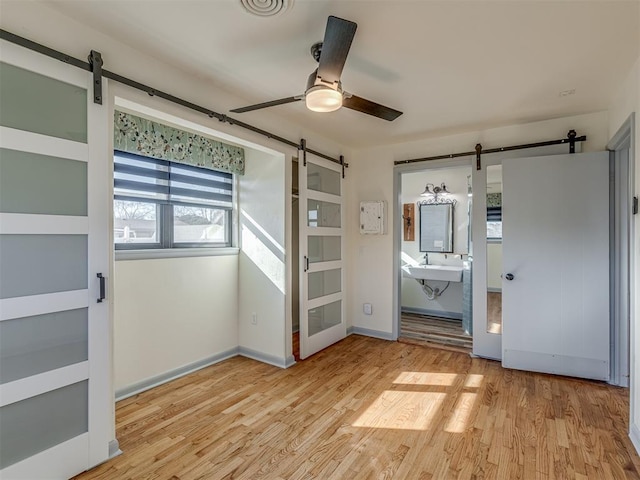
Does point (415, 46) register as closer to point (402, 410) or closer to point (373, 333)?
point (402, 410)

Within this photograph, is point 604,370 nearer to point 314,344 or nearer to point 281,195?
point 314,344

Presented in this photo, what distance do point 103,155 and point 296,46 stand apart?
1.29 m

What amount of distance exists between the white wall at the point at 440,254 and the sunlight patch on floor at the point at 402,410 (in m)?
2.66

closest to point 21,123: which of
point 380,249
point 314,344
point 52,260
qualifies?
point 52,260

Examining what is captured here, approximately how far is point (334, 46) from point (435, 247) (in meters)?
4.14

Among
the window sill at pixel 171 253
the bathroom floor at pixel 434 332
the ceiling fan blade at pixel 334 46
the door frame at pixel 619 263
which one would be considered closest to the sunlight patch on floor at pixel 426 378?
the bathroom floor at pixel 434 332

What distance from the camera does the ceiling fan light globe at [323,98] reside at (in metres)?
1.79

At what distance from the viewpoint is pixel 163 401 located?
256 centimetres

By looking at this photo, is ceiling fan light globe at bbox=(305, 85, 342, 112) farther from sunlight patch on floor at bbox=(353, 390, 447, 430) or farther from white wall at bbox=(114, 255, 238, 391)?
sunlight patch on floor at bbox=(353, 390, 447, 430)

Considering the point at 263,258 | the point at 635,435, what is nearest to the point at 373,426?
the point at 635,435

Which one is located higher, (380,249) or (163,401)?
(380,249)

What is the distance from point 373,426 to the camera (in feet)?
7.33

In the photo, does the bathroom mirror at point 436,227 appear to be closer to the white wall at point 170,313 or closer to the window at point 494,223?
the window at point 494,223

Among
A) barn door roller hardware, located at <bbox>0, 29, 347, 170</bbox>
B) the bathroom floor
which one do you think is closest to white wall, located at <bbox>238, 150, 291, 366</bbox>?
barn door roller hardware, located at <bbox>0, 29, 347, 170</bbox>
